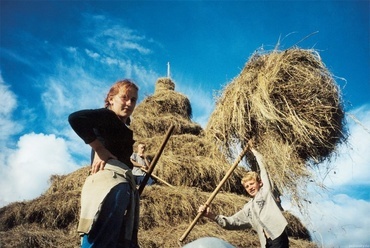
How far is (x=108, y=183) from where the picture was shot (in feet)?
6.16

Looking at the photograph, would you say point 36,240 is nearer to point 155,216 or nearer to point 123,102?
point 155,216

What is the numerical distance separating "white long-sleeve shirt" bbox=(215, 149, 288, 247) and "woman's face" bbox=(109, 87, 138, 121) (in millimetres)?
2287

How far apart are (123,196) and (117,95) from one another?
2.13 ft

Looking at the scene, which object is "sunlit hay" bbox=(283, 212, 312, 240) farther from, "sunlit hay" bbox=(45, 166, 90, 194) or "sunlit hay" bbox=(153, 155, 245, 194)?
"sunlit hay" bbox=(45, 166, 90, 194)

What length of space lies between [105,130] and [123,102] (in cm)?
27

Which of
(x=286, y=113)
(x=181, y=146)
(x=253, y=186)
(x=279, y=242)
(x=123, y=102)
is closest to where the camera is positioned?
(x=123, y=102)

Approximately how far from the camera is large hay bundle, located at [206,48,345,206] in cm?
449

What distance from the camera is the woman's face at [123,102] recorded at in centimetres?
218

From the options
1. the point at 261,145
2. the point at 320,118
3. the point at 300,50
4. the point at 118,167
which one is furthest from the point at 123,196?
the point at 300,50

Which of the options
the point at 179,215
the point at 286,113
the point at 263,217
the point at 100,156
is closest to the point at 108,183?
the point at 100,156

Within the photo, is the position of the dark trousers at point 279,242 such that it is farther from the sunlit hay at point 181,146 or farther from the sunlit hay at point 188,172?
the sunlit hay at point 181,146

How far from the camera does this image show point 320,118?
462cm

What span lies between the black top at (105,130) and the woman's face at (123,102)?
4.3 inches

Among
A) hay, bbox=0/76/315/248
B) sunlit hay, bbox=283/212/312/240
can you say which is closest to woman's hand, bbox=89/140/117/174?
hay, bbox=0/76/315/248
